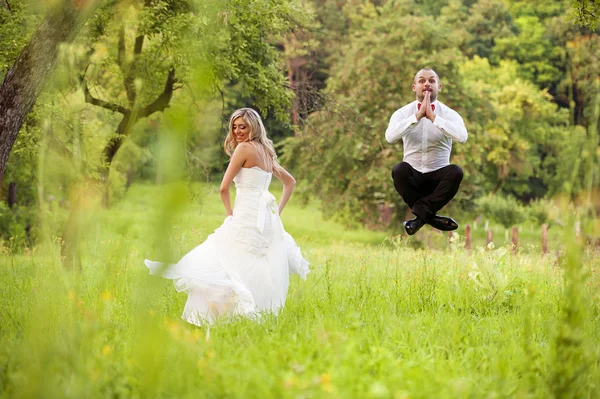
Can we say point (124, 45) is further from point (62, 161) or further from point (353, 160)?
point (353, 160)

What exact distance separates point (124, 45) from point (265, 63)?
2555 millimetres

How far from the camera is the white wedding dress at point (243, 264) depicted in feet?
17.9

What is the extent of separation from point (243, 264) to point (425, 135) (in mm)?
2262

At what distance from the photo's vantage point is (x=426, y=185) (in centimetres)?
679

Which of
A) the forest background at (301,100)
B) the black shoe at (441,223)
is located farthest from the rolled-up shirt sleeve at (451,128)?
the forest background at (301,100)

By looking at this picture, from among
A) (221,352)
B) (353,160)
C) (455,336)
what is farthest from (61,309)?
(353,160)

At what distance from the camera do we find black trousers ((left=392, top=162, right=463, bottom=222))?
6461mm

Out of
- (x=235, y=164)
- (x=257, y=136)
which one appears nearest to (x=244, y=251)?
(x=235, y=164)

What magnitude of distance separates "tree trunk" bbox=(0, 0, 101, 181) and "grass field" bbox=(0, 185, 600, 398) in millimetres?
1524

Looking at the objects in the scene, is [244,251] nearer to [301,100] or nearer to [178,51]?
[178,51]

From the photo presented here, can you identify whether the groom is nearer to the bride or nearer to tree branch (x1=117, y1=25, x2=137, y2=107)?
the bride

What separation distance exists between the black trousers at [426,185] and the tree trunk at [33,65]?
3.25 meters

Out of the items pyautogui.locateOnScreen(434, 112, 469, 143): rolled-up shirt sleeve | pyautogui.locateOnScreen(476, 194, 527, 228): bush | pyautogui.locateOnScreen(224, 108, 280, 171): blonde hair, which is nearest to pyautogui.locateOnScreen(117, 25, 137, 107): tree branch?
pyautogui.locateOnScreen(224, 108, 280, 171): blonde hair

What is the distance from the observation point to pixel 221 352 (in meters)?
4.27
